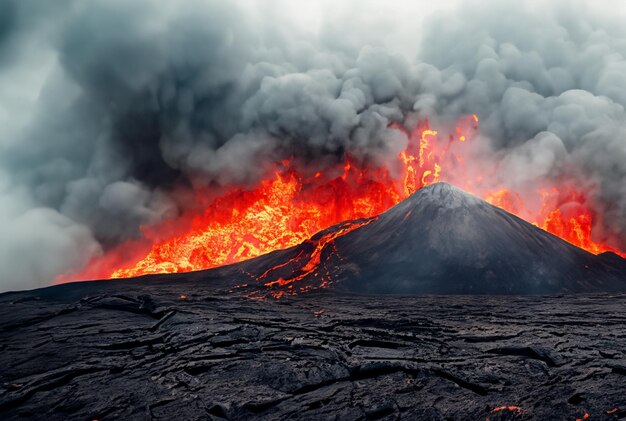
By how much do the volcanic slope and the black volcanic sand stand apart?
12351mm

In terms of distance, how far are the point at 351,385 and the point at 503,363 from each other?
3.95 meters

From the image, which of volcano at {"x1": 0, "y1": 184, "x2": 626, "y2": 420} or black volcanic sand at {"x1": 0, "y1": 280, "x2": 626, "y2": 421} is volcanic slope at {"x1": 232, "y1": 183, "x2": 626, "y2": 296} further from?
black volcanic sand at {"x1": 0, "y1": 280, "x2": 626, "y2": 421}

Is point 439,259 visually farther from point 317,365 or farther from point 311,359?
point 317,365

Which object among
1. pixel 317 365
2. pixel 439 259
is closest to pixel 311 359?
pixel 317 365

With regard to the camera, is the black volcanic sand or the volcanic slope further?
the volcanic slope

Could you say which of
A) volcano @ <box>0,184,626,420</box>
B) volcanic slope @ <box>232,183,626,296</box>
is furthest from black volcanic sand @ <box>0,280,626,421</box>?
volcanic slope @ <box>232,183,626,296</box>

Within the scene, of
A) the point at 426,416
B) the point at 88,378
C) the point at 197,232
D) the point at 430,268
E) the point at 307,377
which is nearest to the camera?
the point at 426,416

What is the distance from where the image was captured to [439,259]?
32406 millimetres

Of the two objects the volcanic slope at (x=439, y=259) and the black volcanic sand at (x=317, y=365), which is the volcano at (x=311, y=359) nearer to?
the black volcanic sand at (x=317, y=365)

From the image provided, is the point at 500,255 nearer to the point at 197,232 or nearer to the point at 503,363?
the point at 503,363

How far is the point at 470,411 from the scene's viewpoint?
6762 mm

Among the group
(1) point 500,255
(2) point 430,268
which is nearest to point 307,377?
(2) point 430,268

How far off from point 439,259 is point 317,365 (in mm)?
25291

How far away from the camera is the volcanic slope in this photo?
1165 inches
